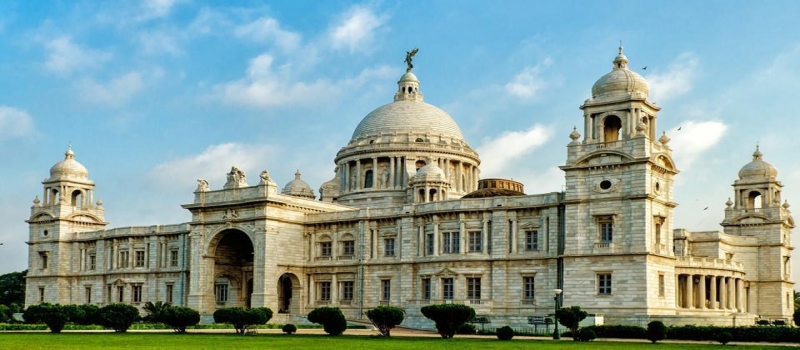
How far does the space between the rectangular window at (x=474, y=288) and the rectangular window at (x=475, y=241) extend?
2089mm

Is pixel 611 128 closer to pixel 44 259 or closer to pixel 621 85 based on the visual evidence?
pixel 621 85

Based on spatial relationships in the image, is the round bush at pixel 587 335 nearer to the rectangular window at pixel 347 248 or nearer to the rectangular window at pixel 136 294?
the rectangular window at pixel 347 248

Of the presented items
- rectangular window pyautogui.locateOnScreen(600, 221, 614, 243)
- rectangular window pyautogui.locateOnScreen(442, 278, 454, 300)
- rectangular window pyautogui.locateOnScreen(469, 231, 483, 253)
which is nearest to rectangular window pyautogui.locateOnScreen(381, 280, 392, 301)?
rectangular window pyautogui.locateOnScreen(442, 278, 454, 300)

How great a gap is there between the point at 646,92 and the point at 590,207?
860 cm

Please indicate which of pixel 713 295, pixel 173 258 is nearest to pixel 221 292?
pixel 173 258

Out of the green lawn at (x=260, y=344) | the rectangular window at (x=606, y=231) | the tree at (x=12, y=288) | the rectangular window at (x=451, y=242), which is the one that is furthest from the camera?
the tree at (x=12, y=288)

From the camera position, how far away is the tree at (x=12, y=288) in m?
121

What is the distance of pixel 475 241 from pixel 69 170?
46118mm

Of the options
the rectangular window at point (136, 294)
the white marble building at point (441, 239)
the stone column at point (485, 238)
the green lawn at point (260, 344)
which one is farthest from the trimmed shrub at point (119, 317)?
the rectangular window at point (136, 294)

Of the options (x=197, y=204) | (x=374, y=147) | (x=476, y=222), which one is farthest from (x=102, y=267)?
(x=476, y=222)

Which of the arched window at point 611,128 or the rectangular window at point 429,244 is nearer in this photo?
the arched window at point 611,128

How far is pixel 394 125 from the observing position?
339 ft

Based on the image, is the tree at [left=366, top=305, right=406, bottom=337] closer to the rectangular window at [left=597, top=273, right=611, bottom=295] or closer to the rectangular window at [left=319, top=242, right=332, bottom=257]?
the rectangular window at [left=597, top=273, right=611, bottom=295]

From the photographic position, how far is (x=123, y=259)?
321 ft
